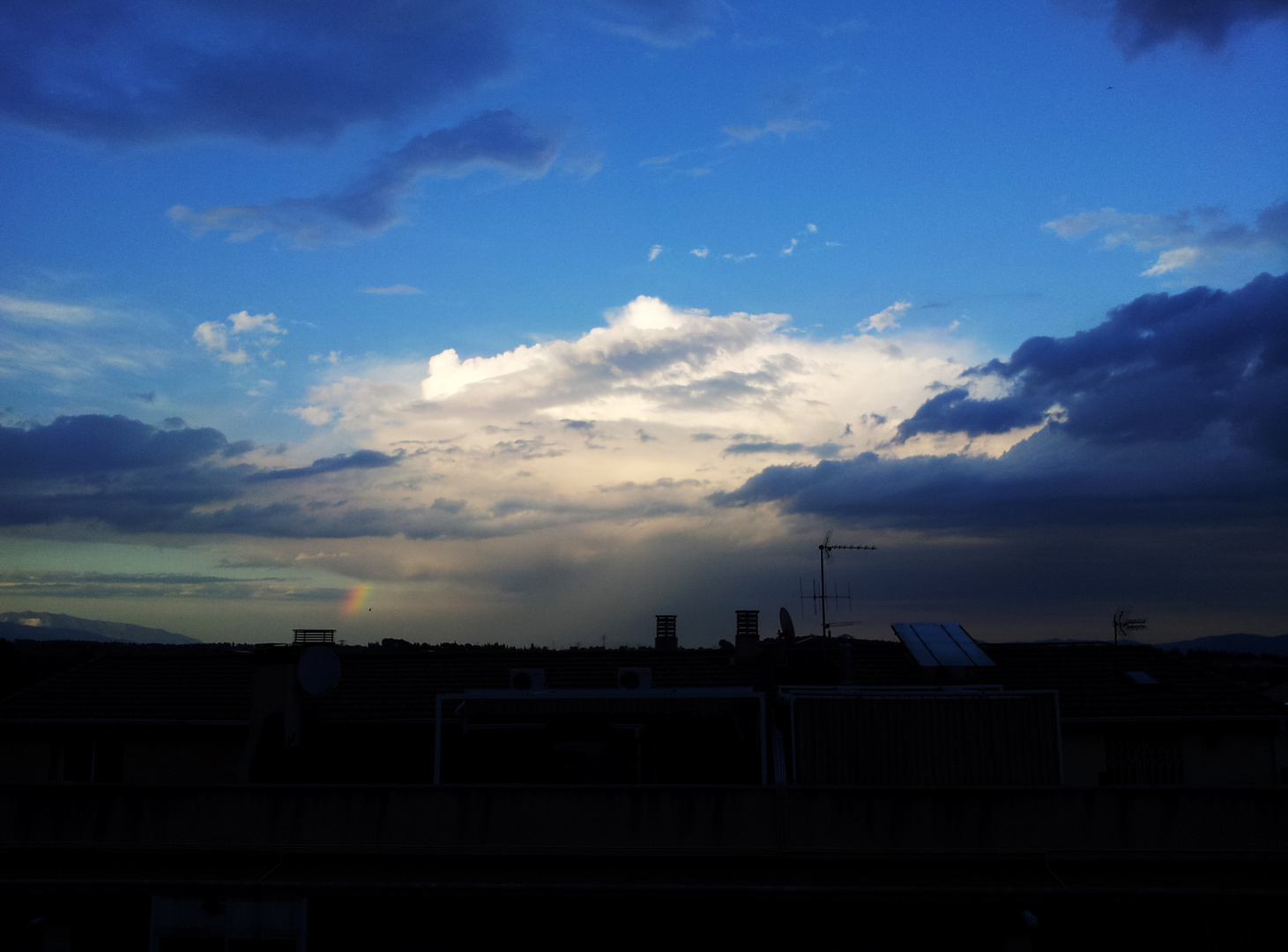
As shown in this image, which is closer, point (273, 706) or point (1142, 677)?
point (273, 706)

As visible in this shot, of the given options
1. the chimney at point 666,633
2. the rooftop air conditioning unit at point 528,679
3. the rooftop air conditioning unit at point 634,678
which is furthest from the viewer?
the chimney at point 666,633

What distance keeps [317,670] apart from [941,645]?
16.6m

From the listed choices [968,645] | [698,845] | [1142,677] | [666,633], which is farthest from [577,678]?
[1142,677]

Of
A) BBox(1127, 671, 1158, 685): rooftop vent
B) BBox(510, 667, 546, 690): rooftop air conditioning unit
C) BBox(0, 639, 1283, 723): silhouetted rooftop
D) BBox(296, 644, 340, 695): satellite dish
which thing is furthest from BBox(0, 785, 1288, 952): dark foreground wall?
BBox(1127, 671, 1158, 685): rooftop vent

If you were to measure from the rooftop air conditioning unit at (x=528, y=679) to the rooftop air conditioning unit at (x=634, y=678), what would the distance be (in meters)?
1.92

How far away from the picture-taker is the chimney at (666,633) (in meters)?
35.6

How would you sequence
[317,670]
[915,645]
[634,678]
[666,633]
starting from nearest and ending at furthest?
[317,670]
[634,678]
[915,645]
[666,633]

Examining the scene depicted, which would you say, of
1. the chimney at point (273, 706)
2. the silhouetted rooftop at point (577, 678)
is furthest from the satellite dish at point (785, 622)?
the chimney at point (273, 706)

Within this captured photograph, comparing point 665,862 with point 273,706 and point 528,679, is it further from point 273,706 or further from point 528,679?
point 273,706

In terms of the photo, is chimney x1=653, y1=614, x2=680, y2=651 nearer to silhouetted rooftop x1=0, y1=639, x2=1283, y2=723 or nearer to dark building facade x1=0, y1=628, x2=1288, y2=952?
silhouetted rooftop x1=0, y1=639, x2=1283, y2=723

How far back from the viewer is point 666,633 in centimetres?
3603

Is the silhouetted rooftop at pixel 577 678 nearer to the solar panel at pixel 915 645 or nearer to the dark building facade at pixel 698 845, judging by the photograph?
the solar panel at pixel 915 645

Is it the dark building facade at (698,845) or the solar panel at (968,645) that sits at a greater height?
Result: the solar panel at (968,645)

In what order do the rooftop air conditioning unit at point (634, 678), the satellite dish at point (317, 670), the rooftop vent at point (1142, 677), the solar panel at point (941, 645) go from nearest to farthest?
the satellite dish at point (317, 670)
the rooftop air conditioning unit at point (634, 678)
the solar panel at point (941, 645)
the rooftop vent at point (1142, 677)
